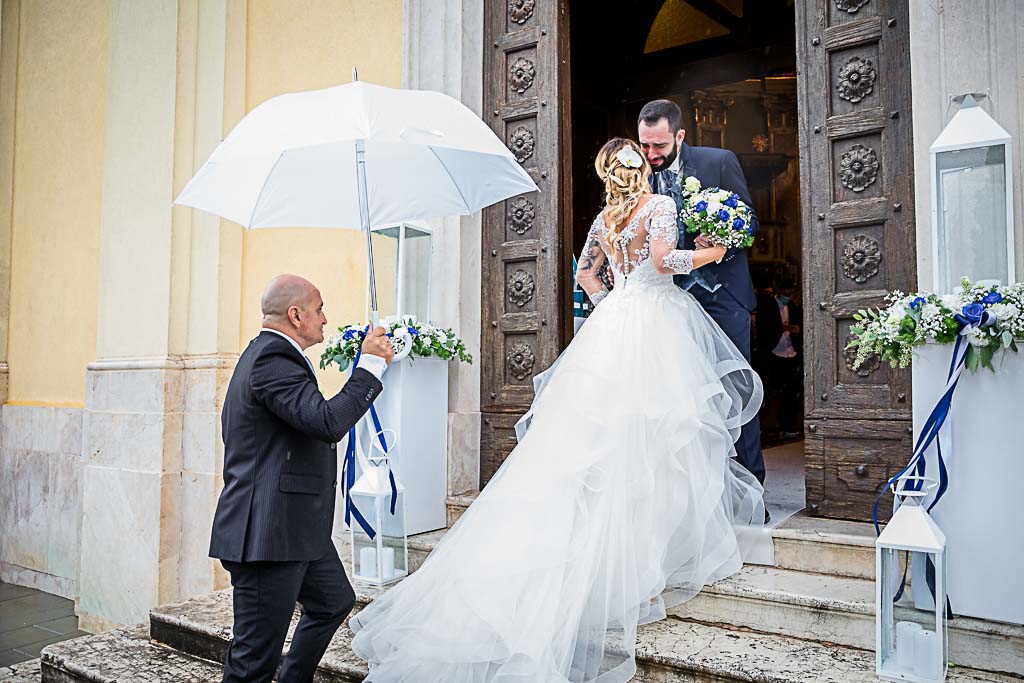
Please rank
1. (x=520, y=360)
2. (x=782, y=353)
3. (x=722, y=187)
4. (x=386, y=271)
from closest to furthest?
1. (x=722, y=187)
2. (x=520, y=360)
3. (x=386, y=271)
4. (x=782, y=353)

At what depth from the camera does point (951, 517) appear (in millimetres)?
3545

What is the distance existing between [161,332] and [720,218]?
4596 mm

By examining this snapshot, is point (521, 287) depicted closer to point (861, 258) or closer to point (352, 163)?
point (352, 163)

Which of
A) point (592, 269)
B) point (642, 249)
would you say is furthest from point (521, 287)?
point (642, 249)

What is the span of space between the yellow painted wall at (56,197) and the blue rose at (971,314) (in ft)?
23.4

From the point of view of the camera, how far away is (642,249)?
15.5 feet

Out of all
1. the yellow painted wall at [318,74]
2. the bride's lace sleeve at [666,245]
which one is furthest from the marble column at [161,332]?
the bride's lace sleeve at [666,245]

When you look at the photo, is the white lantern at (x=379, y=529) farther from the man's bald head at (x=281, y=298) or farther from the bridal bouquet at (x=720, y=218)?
the bridal bouquet at (x=720, y=218)

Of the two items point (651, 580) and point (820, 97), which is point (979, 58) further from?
point (651, 580)

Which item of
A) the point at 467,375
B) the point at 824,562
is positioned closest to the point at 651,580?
the point at 824,562

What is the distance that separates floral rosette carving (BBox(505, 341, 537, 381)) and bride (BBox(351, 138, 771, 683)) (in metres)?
0.99

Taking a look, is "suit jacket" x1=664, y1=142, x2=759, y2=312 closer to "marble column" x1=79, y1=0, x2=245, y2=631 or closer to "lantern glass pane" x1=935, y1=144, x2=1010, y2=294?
"lantern glass pane" x1=935, y1=144, x2=1010, y2=294

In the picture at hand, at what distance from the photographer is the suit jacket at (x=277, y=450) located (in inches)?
126

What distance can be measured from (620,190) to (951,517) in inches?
88.7
